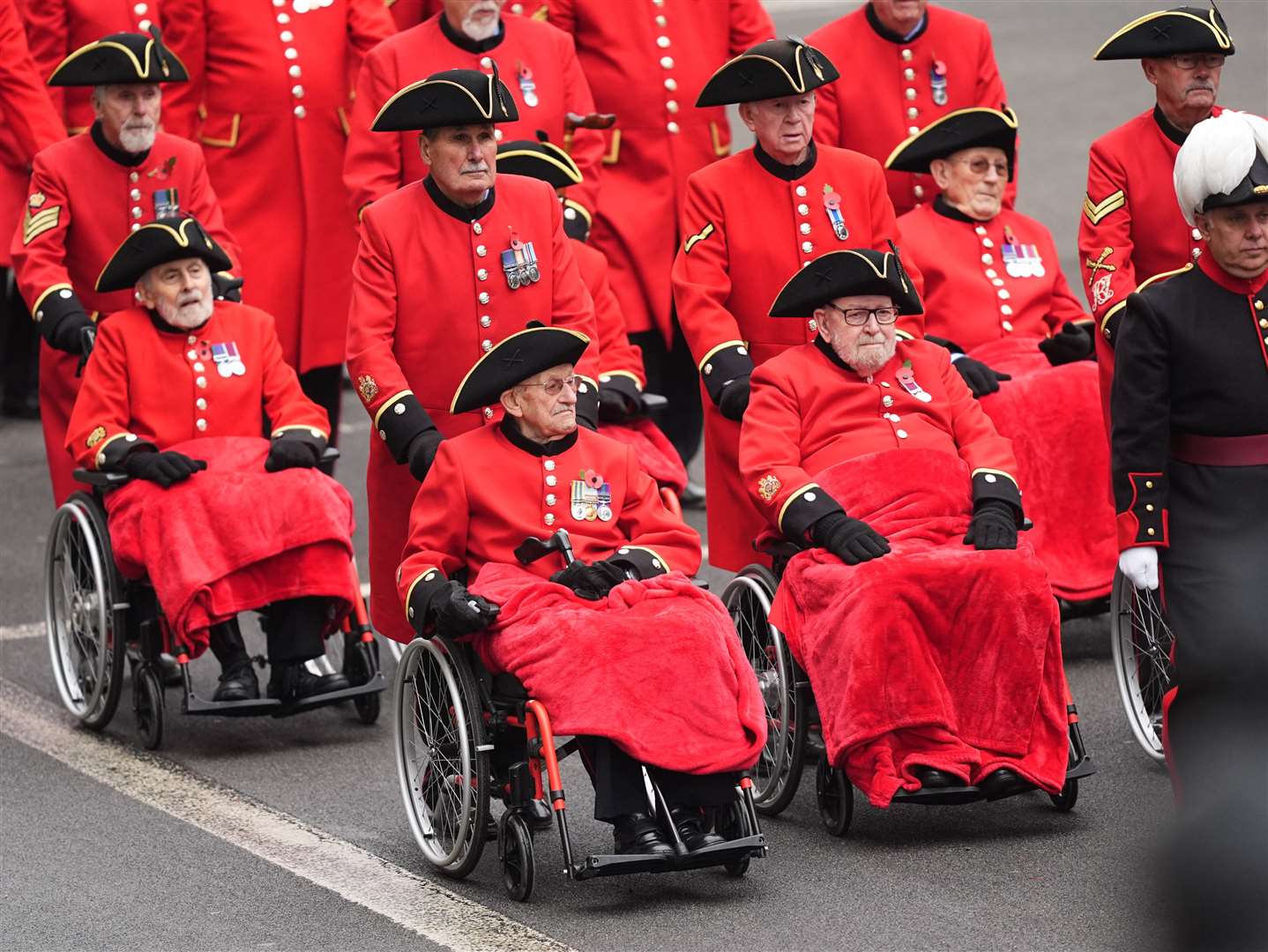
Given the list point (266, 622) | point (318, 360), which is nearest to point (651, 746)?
point (266, 622)

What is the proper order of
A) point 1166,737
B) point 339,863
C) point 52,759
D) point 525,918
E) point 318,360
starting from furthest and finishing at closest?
point 318,360 → point 52,759 → point 339,863 → point 525,918 → point 1166,737

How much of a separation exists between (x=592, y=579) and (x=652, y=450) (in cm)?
181

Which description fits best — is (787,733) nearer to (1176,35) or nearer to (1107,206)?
(1107,206)

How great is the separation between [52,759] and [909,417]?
110 inches

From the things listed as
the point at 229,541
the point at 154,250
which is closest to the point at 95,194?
the point at 154,250

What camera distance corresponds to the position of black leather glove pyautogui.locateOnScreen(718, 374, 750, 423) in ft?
23.9

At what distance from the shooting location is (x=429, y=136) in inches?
279

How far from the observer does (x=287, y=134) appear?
942 centimetres

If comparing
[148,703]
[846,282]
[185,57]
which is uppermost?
[185,57]

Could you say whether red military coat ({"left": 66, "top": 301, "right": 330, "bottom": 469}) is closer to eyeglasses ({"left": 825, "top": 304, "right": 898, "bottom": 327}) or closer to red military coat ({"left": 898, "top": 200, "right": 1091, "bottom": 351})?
eyeglasses ({"left": 825, "top": 304, "right": 898, "bottom": 327})

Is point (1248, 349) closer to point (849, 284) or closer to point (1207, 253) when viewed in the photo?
point (1207, 253)

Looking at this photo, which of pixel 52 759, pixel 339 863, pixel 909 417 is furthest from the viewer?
pixel 52 759

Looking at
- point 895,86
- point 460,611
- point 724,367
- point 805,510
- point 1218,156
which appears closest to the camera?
point 1218,156

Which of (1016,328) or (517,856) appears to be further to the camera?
(1016,328)
